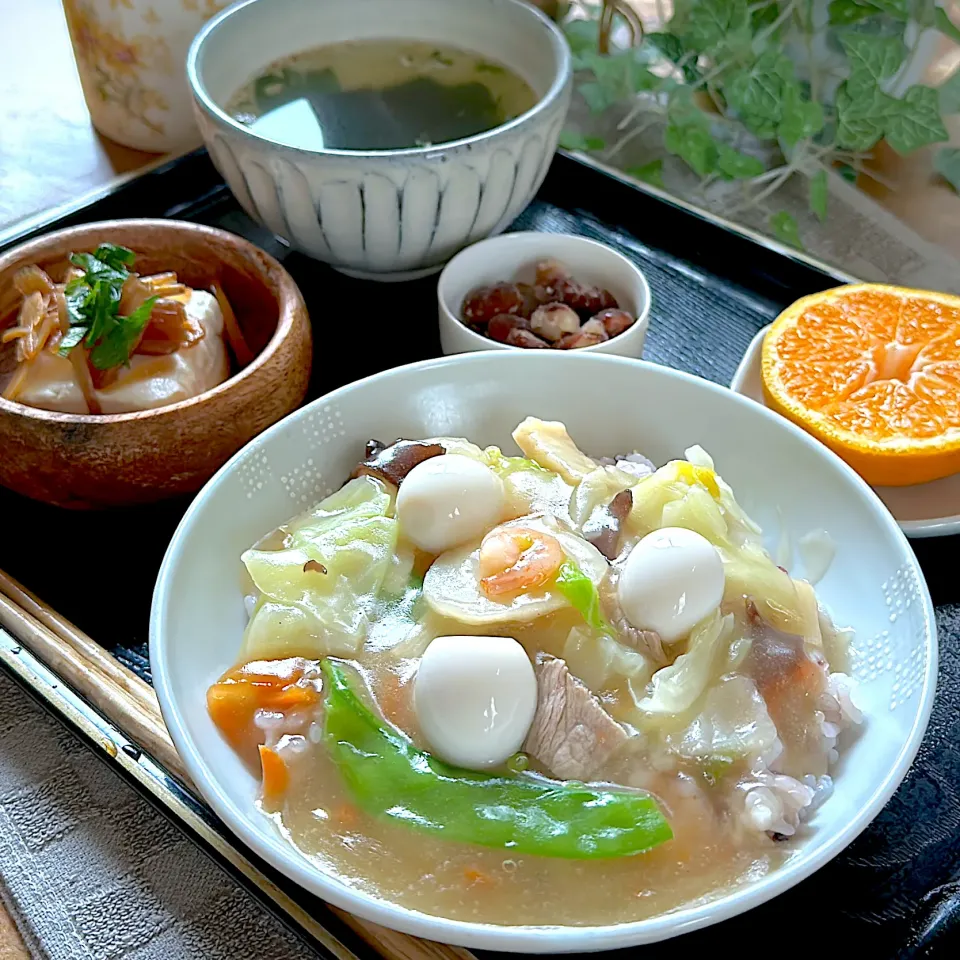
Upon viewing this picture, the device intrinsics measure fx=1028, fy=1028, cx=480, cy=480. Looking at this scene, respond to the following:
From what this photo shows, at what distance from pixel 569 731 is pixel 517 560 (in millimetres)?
185

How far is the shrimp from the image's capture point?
41.4 inches

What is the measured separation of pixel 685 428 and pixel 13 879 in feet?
3.11

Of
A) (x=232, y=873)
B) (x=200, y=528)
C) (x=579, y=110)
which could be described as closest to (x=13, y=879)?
(x=232, y=873)

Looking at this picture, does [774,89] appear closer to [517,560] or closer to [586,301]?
[586,301]

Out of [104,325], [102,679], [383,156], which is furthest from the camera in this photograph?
[383,156]

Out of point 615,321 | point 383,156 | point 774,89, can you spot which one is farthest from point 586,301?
point 774,89

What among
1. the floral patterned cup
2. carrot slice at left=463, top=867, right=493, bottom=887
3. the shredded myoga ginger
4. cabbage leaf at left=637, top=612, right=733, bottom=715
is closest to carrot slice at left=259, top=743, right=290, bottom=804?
carrot slice at left=463, top=867, right=493, bottom=887

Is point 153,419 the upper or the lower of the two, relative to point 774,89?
lower

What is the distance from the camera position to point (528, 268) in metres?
1.69

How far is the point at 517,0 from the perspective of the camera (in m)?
1.81

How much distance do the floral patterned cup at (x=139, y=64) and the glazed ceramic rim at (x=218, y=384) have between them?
547 millimetres

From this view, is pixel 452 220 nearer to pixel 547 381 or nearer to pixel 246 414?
pixel 547 381

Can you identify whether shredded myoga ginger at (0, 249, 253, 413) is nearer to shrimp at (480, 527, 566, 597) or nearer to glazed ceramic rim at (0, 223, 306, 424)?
glazed ceramic rim at (0, 223, 306, 424)

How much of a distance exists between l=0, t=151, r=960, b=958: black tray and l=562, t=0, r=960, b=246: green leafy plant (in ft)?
0.90
